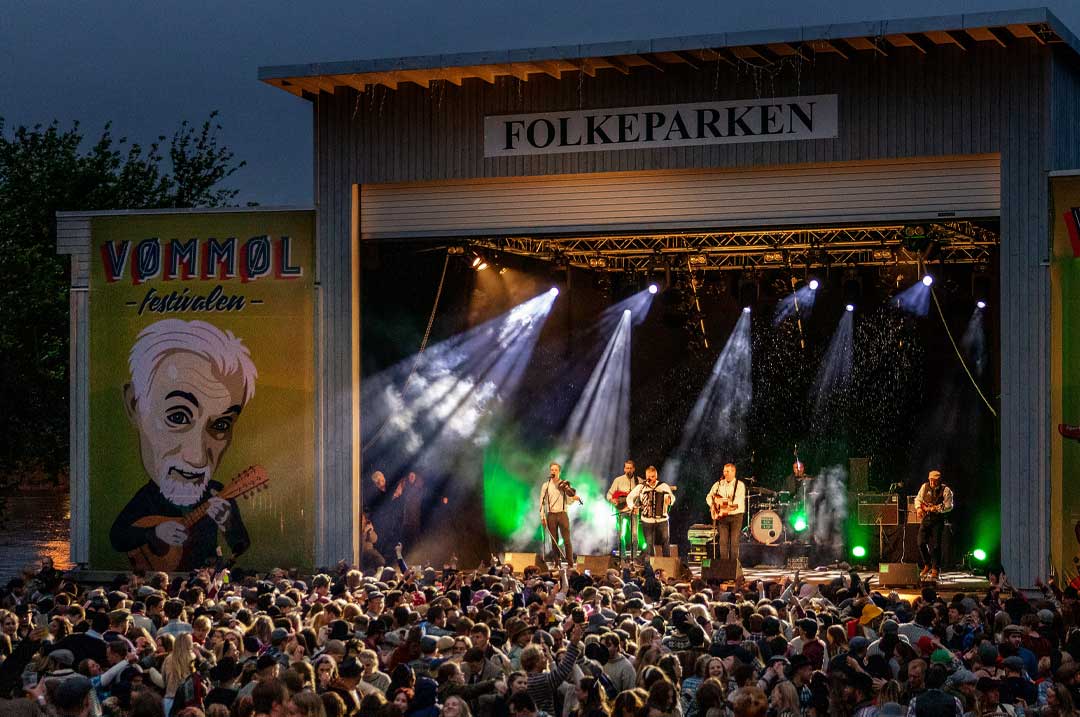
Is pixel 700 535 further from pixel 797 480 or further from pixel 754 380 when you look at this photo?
pixel 754 380

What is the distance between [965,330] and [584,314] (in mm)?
6362

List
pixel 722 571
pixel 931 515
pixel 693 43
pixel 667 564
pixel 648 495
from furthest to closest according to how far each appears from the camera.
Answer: pixel 648 495
pixel 931 515
pixel 667 564
pixel 722 571
pixel 693 43

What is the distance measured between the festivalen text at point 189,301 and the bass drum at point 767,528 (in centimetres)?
862

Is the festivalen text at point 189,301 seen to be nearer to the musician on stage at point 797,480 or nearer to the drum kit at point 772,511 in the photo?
the drum kit at point 772,511

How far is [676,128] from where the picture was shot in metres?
21.0

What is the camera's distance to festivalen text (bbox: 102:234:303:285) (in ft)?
75.6

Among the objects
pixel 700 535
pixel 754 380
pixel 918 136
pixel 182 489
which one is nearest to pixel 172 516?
pixel 182 489

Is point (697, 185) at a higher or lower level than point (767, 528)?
higher

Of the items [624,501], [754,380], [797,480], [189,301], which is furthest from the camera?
[754,380]

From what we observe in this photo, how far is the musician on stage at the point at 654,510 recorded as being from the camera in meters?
24.3

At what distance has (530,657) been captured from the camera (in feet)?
32.3

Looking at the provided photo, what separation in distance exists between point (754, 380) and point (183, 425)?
1038 cm

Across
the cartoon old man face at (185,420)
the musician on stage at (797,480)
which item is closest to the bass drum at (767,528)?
the musician on stage at (797,480)

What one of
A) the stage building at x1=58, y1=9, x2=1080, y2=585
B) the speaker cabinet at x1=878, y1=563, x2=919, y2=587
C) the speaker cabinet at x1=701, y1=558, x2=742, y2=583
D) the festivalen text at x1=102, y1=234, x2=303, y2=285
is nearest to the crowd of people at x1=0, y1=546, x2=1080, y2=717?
the stage building at x1=58, y1=9, x2=1080, y2=585
